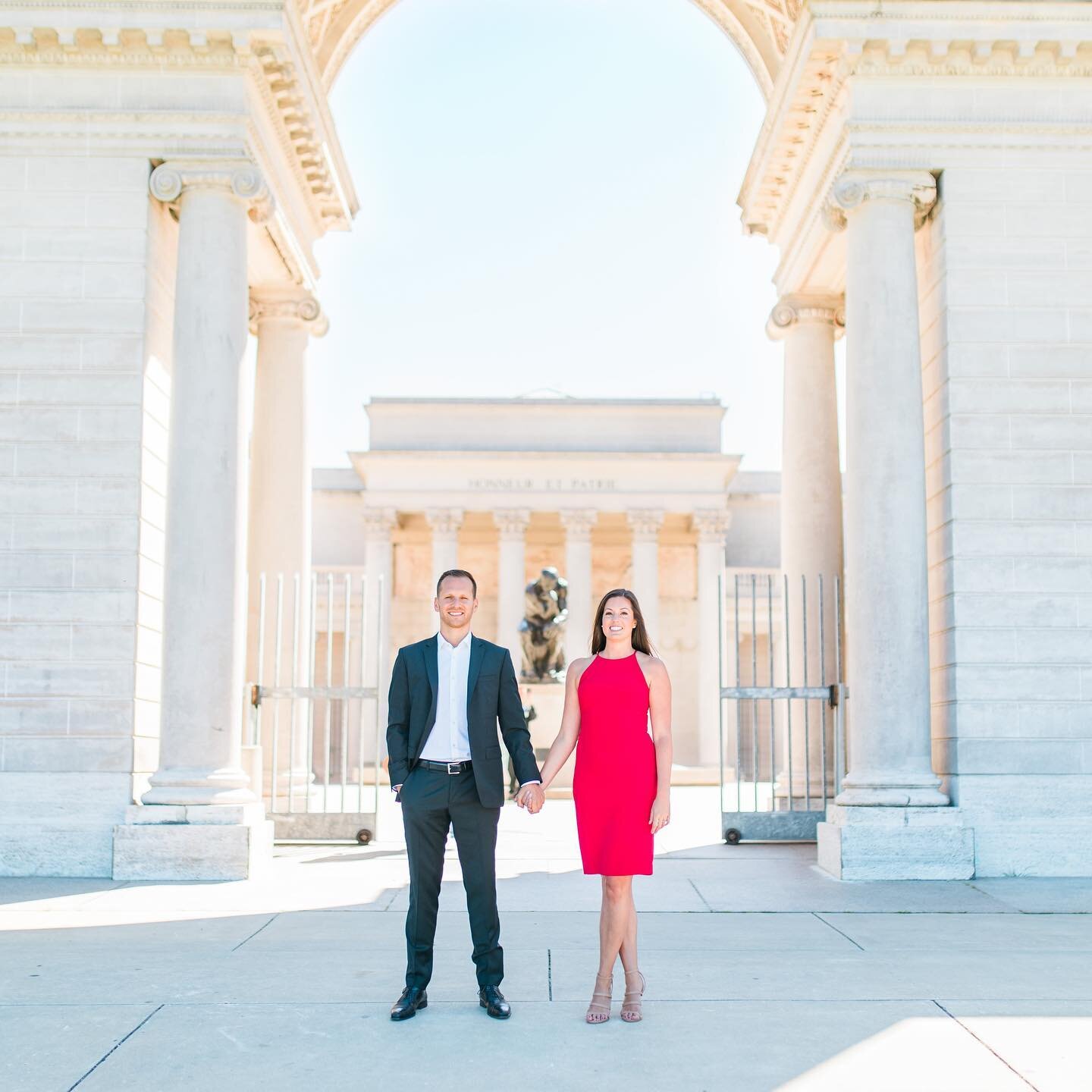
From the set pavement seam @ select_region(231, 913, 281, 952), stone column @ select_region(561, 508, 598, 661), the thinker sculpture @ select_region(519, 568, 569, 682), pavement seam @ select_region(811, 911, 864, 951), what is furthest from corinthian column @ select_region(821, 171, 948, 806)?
stone column @ select_region(561, 508, 598, 661)

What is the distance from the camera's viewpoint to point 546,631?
33.7 m

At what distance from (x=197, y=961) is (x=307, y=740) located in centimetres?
1163

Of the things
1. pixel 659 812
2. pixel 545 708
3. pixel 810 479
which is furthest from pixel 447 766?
pixel 545 708

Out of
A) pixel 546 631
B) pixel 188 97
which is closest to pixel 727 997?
pixel 188 97

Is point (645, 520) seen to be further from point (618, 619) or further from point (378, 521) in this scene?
point (618, 619)

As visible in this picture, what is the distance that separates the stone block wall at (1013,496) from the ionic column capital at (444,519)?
43521mm

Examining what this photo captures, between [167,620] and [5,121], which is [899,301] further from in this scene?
[5,121]

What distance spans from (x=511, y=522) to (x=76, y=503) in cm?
4370

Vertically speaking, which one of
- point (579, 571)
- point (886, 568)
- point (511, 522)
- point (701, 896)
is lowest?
point (701, 896)

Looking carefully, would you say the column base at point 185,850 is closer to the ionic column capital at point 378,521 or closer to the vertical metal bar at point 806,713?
the vertical metal bar at point 806,713

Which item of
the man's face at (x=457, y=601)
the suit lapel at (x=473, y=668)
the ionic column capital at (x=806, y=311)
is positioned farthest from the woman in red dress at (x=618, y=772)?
the ionic column capital at (x=806, y=311)

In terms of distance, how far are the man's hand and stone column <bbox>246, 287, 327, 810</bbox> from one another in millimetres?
13801

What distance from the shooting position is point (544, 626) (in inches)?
1328

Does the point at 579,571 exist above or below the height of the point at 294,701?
above
